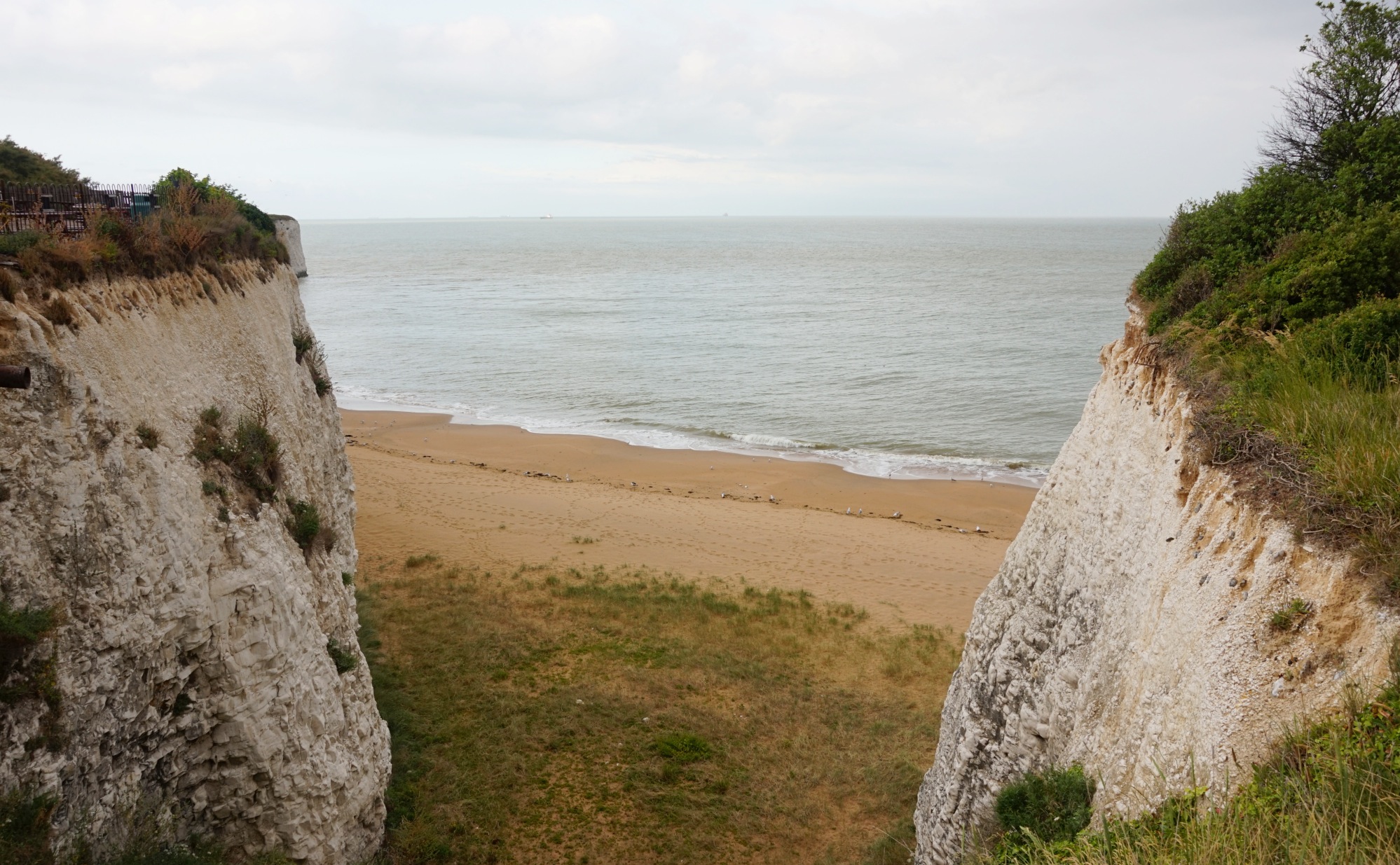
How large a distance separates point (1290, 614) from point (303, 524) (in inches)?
447

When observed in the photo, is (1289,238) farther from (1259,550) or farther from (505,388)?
(505,388)

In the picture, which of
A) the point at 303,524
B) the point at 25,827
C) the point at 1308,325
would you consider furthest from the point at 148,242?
the point at 1308,325

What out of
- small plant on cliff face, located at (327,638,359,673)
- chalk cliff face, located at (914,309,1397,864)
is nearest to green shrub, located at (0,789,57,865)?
small plant on cliff face, located at (327,638,359,673)

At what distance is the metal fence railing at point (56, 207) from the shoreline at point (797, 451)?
24106mm

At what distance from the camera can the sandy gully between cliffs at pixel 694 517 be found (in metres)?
22.1

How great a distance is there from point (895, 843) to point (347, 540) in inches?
474

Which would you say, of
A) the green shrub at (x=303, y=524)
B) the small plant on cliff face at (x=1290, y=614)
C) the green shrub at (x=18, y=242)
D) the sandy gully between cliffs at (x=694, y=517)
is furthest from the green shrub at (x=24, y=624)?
the sandy gully between cliffs at (x=694, y=517)

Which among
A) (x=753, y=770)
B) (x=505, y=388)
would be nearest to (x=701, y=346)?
(x=505, y=388)

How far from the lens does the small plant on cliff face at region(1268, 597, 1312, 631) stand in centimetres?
553

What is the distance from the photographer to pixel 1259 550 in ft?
20.5

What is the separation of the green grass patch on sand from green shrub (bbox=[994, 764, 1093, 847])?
398 centimetres

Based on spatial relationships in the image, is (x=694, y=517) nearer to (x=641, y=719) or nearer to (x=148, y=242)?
(x=641, y=719)

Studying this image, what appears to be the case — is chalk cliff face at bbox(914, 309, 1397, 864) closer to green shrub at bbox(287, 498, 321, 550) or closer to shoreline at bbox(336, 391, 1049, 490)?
green shrub at bbox(287, 498, 321, 550)

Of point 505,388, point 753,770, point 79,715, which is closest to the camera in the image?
point 79,715
